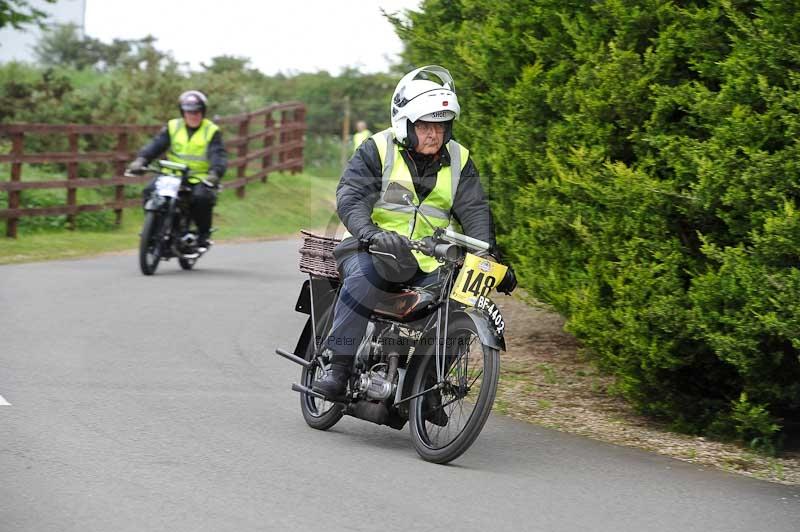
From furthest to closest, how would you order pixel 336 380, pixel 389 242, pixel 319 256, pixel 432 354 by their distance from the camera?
pixel 319 256 < pixel 336 380 < pixel 432 354 < pixel 389 242

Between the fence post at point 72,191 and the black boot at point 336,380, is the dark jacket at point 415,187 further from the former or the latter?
the fence post at point 72,191

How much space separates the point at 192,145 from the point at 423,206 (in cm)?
949

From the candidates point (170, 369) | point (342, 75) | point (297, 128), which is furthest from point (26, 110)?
point (342, 75)

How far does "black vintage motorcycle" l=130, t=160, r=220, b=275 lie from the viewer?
15.6 metres

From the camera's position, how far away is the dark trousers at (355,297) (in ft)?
23.7

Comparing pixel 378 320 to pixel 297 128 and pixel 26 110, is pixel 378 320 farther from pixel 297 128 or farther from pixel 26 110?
pixel 297 128

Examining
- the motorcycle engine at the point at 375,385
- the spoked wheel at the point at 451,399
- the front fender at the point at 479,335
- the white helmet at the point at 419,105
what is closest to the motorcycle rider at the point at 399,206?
the white helmet at the point at 419,105

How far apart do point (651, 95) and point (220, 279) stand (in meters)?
8.82

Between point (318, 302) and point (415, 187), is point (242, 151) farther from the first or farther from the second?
point (415, 187)

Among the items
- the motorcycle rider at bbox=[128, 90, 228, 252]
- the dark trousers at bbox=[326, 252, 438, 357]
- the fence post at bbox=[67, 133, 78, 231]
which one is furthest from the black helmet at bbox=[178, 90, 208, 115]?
the dark trousers at bbox=[326, 252, 438, 357]

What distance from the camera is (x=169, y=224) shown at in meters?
15.9

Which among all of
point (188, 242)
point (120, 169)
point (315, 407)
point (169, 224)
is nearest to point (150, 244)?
point (169, 224)

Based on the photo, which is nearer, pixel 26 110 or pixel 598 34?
pixel 598 34

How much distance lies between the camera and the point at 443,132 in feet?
23.6
